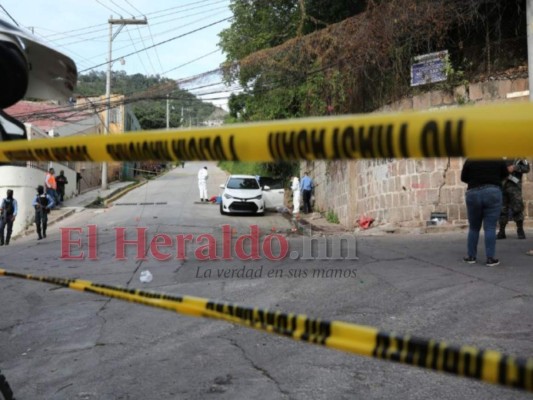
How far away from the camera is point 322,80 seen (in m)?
14.4

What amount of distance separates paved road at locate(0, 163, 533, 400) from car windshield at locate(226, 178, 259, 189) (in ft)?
32.7

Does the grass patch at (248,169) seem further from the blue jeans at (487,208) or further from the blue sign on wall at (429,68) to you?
the blue jeans at (487,208)

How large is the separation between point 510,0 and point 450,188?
13.9ft

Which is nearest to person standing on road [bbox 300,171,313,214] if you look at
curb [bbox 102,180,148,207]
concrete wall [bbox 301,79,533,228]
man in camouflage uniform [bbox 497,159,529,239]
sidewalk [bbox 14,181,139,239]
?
concrete wall [bbox 301,79,533,228]

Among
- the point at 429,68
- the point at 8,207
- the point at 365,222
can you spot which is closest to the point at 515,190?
the point at 429,68

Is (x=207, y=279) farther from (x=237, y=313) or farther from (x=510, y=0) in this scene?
(x=510, y=0)

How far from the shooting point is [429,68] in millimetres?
11352

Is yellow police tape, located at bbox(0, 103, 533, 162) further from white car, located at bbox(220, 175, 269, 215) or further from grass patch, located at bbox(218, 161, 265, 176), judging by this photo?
grass patch, located at bbox(218, 161, 265, 176)

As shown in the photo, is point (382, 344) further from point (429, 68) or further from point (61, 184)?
point (61, 184)

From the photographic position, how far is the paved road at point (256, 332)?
310cm

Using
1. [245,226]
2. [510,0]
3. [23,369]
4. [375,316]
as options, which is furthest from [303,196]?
[23,369]

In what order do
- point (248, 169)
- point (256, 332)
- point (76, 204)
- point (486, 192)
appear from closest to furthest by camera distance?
point (256, 332) < point (486, 192) < point (76, 204) < point (248, 169)

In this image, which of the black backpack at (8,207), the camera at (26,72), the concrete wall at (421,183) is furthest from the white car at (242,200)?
the camera at (26,72)

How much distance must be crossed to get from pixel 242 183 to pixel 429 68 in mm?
8959
